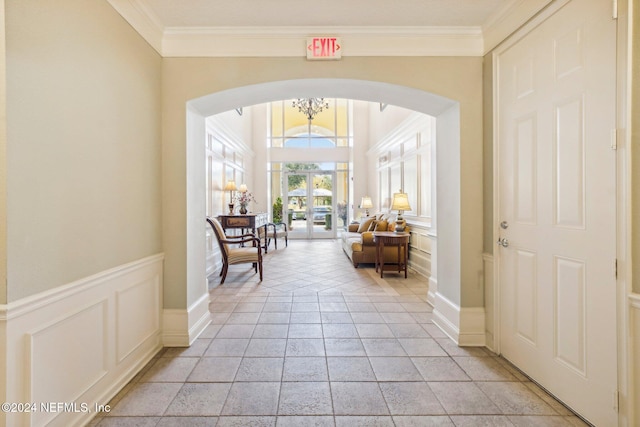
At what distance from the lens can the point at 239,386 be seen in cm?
195

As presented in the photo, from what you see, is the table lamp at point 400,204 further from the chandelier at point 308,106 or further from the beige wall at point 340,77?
the chandelier at point 308,106

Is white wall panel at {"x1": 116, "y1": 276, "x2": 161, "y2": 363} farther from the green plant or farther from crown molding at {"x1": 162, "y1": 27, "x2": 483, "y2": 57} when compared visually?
the green plant

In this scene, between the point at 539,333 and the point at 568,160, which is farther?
the point at 539,333

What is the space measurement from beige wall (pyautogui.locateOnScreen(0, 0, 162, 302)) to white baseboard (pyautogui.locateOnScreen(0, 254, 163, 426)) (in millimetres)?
95

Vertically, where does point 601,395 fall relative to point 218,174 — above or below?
below

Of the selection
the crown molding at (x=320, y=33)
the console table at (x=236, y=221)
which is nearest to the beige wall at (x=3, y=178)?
the crown molding at (x=320, y=33)

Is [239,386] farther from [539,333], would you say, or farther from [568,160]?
[568,160]

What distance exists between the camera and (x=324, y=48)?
8.21ft

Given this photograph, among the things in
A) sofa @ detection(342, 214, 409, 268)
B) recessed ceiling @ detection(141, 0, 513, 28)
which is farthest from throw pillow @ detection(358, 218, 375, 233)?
recessed ceiling @ detection(141, 0, 513, 28)

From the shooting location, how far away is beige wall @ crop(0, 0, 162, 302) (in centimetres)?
127

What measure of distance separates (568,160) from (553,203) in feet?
0.92

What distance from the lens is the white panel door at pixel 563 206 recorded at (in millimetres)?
1530

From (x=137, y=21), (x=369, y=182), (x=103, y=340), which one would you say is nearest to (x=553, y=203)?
(x=103, y=340)

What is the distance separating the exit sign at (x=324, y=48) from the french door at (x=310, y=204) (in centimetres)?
745
